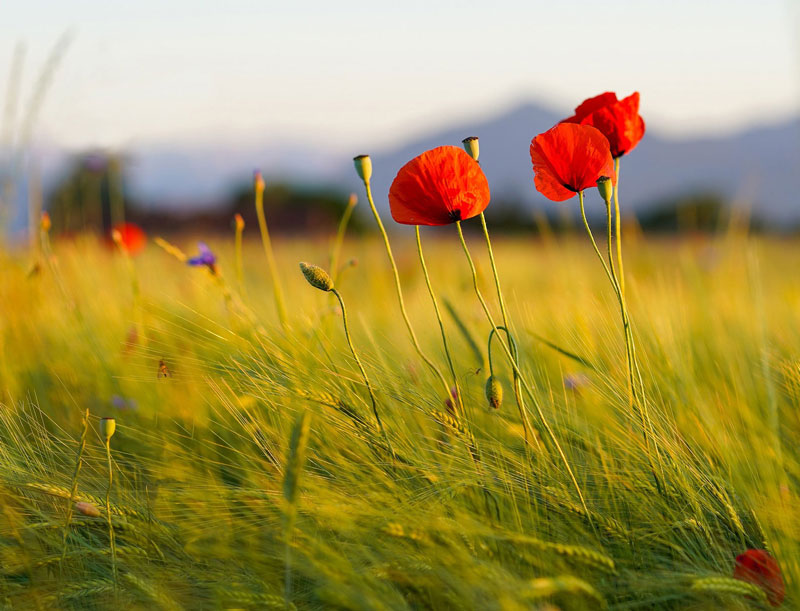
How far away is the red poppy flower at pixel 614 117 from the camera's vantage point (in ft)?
2.54

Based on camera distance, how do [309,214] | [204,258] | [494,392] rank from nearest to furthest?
[494,392] → [204,258] → [309,214]

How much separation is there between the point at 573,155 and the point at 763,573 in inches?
16.4

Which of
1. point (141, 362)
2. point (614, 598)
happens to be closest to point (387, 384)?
point (614, 598)

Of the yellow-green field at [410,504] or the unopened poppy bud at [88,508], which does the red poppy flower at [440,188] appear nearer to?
the yellow-green field at [410,504]

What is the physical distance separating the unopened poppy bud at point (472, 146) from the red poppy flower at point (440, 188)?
1.0 inches

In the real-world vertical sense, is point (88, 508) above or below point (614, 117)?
below

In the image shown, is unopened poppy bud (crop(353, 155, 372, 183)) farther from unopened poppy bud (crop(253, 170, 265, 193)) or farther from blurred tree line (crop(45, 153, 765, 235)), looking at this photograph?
blurred tree line (crop(45, 153, 765, 235))

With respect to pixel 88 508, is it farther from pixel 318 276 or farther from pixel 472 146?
pixel 472 146

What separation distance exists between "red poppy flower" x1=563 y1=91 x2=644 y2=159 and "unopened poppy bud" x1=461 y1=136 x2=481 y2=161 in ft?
0.37

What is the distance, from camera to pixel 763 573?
63cm

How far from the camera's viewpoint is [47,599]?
0.72 meters

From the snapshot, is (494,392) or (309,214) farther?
(309,214)

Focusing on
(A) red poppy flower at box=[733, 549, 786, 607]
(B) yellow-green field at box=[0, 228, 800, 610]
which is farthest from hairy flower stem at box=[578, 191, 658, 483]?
(A) red poppy flower at box=[733, 549, 786, 607]

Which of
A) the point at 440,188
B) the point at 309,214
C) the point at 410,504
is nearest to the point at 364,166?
the point at 440,188
